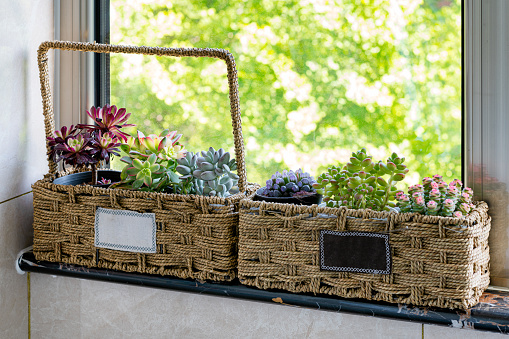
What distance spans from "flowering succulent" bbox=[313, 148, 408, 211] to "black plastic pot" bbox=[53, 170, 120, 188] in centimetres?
56

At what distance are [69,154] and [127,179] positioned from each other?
16 centimetres

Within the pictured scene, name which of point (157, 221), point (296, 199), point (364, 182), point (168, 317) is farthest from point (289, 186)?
point (168, 317)

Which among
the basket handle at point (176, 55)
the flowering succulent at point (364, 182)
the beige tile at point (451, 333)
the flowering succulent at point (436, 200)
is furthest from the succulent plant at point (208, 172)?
the beige tile at point (451, 333)

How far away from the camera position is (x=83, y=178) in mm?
1238

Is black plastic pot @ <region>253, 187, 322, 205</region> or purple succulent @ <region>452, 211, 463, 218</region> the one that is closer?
purple succulent @ <region>452, 211, 463, 218</region>

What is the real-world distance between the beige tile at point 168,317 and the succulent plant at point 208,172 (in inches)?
10.7

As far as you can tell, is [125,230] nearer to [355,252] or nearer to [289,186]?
[289,186]

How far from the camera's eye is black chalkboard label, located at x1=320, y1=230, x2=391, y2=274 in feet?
2.98

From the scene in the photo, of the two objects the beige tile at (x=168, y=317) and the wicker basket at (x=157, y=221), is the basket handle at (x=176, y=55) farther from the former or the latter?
the beige tile at (x=168, y=317)

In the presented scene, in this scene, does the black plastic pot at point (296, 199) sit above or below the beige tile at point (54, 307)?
above

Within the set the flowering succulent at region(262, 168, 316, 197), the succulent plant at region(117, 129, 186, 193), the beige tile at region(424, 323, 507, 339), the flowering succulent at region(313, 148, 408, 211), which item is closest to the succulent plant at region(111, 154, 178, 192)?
the succulent plant at region(117, 129, 186, 193)

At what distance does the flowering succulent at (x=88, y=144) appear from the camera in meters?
1.13

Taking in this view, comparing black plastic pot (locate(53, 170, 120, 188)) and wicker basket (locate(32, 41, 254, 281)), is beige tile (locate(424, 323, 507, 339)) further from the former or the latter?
black plastic pot (locate(53, 170, 120, 188))

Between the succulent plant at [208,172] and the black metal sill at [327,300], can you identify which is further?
the succulent plant at [208,172]
